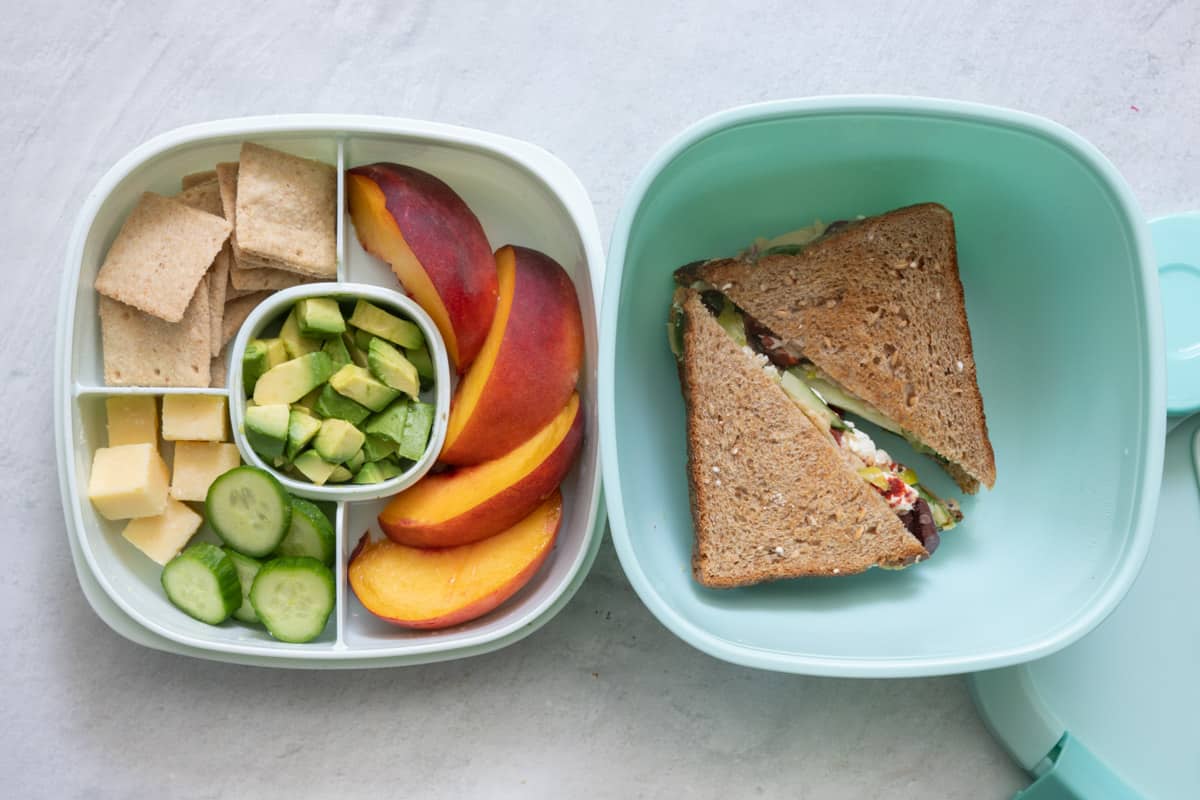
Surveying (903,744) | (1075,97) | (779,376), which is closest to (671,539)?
(779,376)

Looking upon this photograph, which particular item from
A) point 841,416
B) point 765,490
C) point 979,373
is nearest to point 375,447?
point 765,490

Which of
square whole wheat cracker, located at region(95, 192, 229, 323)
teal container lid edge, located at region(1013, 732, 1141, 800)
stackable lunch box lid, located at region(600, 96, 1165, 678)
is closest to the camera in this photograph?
stackable lunch box lid, located at region(600, 96, 1165, 678)

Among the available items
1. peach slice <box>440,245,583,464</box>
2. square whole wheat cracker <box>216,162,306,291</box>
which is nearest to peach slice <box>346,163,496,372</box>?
peach slice <box>440,245,583,464</box>

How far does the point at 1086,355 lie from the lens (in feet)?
4.24

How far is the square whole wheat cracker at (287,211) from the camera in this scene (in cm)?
127

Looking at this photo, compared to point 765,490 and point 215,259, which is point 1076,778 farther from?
point 215,259

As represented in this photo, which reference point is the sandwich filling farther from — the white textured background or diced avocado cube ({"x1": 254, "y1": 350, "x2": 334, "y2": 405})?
diced avocado cube ({"x1": 254, "y1": 350, "x2": 334, "y2": 405})

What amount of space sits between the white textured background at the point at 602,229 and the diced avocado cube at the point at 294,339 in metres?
0.35

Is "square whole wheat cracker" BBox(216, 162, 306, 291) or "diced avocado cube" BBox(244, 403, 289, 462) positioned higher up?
"square whole wheat cracker" BBox(216, 162, 306, 291)

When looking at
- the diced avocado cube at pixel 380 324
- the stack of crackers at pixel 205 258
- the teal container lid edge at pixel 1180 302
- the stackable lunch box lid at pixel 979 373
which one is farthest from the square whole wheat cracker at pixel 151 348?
the teal container lid edge at pixel 1180 302

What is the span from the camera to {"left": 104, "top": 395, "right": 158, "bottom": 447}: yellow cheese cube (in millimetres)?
1324

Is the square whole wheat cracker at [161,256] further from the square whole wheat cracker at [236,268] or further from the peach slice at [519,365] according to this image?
the peach slice at [519,365]

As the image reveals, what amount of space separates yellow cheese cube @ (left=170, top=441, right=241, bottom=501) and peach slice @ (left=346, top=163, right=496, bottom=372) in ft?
1.15

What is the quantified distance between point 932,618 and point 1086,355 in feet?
1.36
